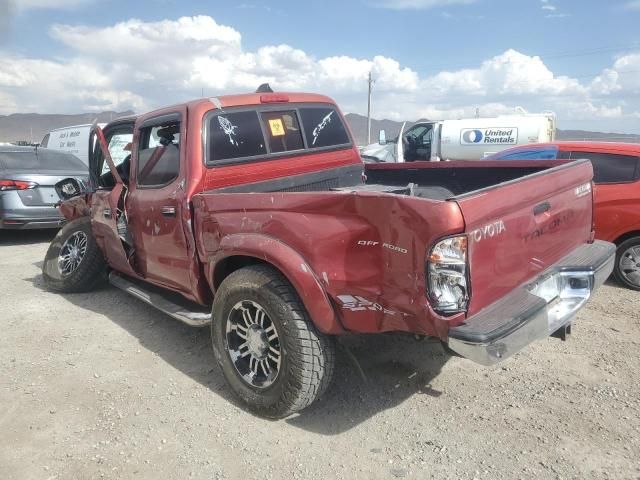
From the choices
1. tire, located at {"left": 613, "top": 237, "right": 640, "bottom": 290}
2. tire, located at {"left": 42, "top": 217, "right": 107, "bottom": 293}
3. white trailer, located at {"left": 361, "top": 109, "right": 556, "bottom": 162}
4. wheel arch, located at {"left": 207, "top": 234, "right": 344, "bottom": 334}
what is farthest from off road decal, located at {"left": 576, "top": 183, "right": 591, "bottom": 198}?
white trailer, located at {"left": 361, "top": 109, "right": 556, "bottom": 162}

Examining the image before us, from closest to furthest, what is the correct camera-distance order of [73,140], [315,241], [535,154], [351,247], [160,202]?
[351,247]
[315,241]
[160,202]
[535,154]
[73,140]

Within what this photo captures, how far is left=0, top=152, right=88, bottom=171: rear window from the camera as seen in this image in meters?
8.37

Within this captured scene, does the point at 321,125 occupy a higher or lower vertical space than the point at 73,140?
higher

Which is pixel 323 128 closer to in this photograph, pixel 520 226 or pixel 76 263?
pixel 520 226

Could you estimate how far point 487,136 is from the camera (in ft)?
60.4

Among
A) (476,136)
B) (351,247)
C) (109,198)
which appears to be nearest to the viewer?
(351,247)

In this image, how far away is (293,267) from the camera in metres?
2.85

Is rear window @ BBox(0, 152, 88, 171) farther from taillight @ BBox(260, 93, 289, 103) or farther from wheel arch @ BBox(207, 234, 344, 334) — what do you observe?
wheel arch @ BBox(207, 234, 344, 334)

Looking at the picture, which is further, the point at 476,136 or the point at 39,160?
the point at 476,136

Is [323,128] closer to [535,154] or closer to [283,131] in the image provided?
[283,131]

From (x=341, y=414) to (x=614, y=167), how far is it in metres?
4.40

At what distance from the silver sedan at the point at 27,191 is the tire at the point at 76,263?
221cm

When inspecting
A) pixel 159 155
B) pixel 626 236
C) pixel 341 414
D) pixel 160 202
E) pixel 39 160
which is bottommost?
pixel 341 414

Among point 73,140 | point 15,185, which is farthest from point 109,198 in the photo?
point 73,140
